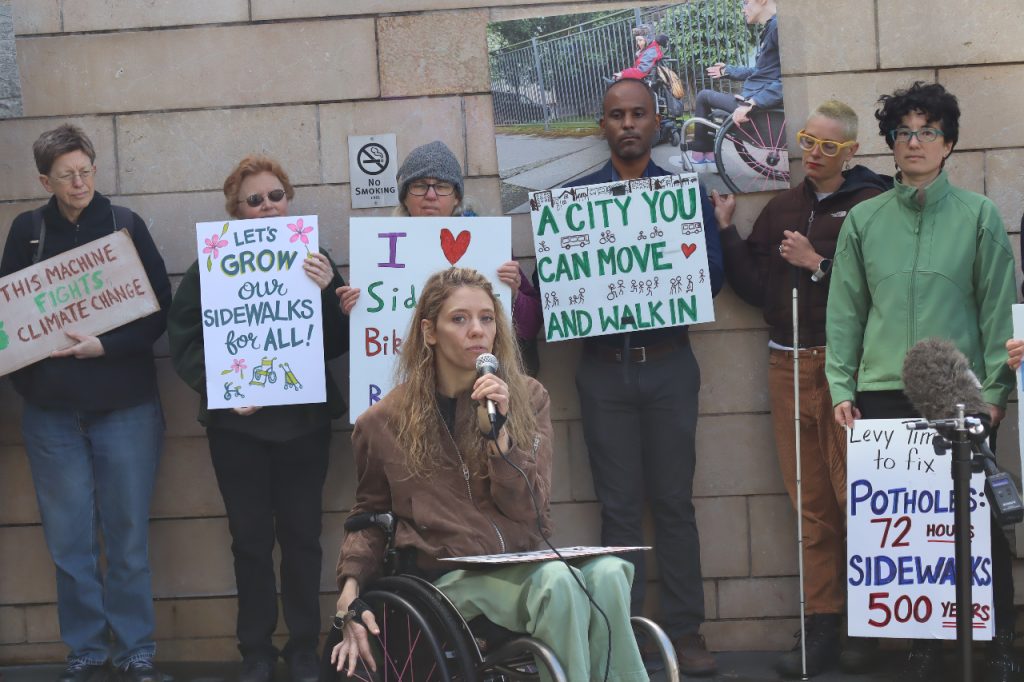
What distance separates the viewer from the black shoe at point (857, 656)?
5863 millimetres

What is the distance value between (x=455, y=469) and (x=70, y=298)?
2.55 m

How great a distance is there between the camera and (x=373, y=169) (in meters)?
6.43

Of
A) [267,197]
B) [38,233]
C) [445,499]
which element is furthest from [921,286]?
[38,233]

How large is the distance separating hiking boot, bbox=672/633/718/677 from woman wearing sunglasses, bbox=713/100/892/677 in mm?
311

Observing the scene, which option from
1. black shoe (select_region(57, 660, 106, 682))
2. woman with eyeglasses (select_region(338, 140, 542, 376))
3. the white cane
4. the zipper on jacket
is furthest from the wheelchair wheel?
black shoe (select_region(57, 660, 106, 682))

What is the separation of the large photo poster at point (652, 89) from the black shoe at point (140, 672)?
2.68 metres

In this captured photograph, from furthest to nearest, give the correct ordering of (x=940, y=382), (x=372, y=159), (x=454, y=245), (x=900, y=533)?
1. (x=372, y=159)
2. (x=454, y=245)
3. (x=900, y=533)
4. (x=940, y=382)

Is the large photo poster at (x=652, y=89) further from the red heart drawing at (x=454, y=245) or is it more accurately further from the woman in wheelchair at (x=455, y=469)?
the woman in wheelchair at (x=455, y=469)

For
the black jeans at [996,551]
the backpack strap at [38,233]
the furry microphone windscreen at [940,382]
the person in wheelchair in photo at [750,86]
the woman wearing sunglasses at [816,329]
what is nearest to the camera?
the furry microphone windscreen at [940,382]

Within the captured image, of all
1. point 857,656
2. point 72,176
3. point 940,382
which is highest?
point 72,176

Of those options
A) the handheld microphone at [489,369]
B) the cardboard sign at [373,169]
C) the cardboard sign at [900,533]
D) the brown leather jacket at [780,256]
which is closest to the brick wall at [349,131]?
the cardboard sign at [373,169]

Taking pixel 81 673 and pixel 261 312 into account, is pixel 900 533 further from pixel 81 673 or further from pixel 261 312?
pixel 81 673

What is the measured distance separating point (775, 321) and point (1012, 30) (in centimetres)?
171

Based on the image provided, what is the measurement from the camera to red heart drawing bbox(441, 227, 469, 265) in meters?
5.81
